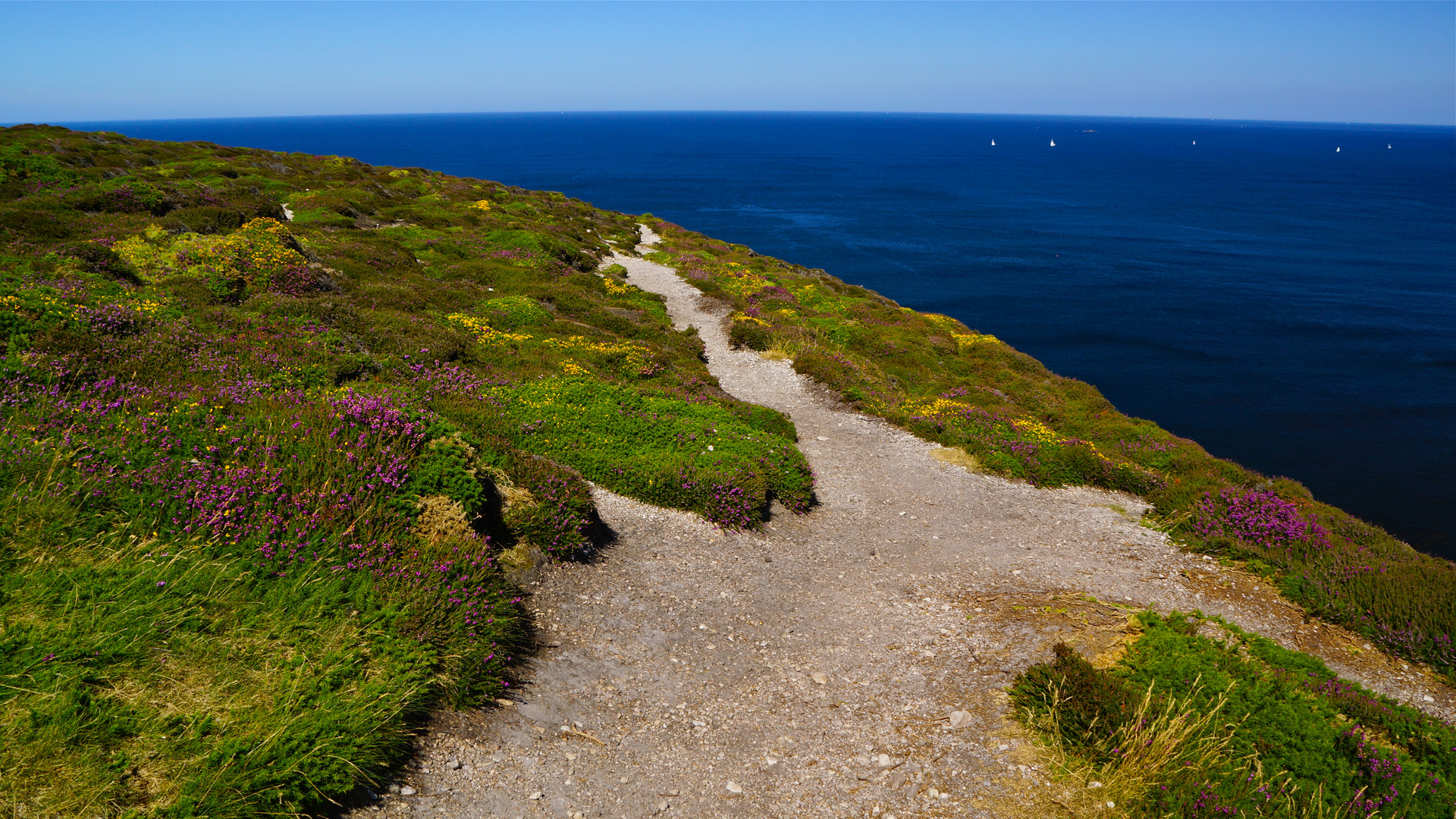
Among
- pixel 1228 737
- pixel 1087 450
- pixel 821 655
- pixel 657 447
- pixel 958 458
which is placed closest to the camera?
pixel 1228 737

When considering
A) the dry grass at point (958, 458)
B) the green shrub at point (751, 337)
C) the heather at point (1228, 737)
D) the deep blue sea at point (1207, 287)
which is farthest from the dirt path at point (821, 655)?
the deep blue sea at point (1207, 287)

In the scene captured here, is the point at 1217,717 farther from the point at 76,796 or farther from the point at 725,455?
the point at 76,796

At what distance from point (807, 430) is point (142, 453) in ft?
51.2

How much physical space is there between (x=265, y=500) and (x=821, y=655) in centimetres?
697

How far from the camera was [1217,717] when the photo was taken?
7363 mm

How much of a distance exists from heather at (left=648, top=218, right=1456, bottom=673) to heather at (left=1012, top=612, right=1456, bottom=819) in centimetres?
402

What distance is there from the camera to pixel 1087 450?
61.4 ft

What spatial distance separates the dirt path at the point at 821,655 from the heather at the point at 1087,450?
2.81ft

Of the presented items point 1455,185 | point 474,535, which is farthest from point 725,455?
point 1455,185

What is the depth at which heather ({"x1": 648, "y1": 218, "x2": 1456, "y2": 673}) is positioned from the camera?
11.4 metres

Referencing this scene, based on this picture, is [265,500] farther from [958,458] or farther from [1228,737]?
[958,458]

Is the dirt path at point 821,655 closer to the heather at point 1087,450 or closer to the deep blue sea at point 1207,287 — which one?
the heather at point 1087,450

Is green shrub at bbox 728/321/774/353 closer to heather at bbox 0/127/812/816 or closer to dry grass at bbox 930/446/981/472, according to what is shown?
heather at bbox 0/127/812/816

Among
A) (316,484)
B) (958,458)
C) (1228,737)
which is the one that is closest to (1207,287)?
(958,458)
